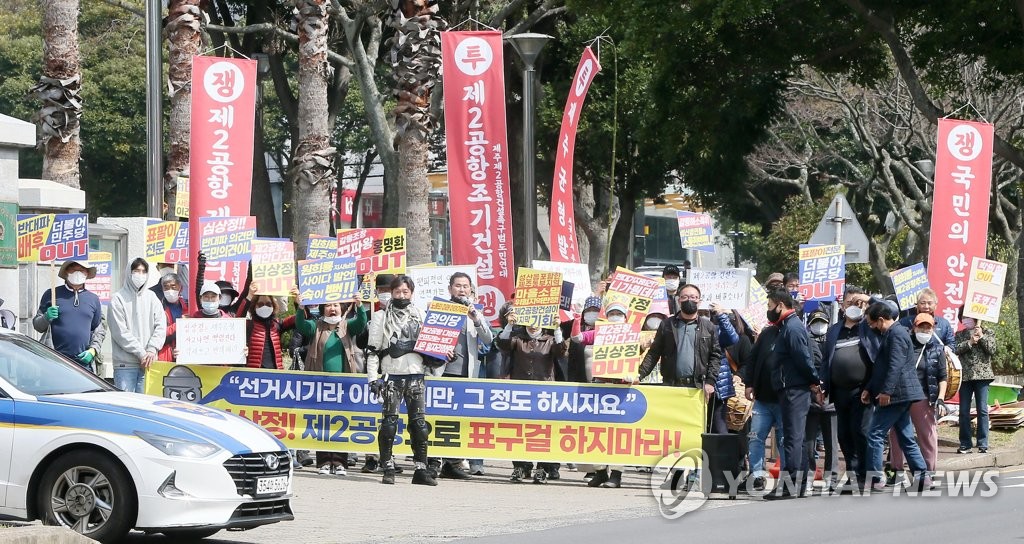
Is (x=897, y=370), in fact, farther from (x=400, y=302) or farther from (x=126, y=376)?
(x=126, y=376)

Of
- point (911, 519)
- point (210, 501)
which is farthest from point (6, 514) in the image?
point (911, 519)

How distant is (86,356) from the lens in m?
13.6

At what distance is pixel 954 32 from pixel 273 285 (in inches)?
413

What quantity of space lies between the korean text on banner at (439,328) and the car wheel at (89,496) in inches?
183

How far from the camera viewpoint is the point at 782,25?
2172cm

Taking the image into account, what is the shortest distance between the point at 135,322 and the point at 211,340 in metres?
0.72

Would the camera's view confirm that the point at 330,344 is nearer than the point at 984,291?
Yes

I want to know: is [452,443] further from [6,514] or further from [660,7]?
[660,7]

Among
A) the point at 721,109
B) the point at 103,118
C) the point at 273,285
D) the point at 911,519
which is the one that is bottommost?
the point at 911,519

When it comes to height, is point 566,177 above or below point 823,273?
above

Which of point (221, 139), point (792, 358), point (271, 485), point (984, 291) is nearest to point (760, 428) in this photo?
point (792, 358)

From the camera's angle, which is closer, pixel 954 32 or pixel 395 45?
pixel 954 32

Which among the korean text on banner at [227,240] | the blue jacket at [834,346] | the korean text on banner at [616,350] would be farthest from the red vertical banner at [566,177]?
the blue jacket at [834,346]

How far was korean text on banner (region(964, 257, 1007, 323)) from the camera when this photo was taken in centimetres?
1627
